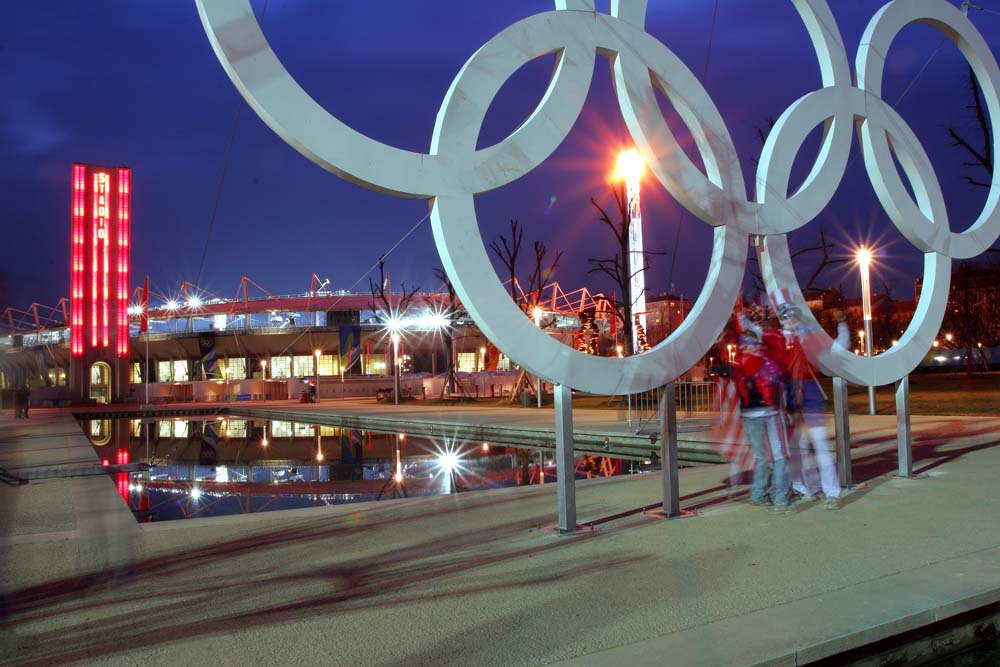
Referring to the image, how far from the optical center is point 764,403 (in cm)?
685

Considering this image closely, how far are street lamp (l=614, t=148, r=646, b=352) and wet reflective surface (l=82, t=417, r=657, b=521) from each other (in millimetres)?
11518

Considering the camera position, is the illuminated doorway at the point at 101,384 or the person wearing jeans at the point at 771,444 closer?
the person wearing jeans at the point at 771,444

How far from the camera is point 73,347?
42594mm

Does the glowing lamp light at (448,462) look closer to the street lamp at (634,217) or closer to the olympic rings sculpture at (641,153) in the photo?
the olympic rings sculpture at (641,153)

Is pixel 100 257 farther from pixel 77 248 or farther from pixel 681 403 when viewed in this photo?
pixel 681 403

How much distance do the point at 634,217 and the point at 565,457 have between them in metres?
28.9

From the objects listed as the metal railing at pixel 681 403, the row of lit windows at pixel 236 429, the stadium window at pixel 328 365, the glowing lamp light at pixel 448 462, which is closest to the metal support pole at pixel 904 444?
the glowing lamp light at pixel 448 462

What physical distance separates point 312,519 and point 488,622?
3.69m

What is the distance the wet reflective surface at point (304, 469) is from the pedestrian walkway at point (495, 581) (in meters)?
2.18

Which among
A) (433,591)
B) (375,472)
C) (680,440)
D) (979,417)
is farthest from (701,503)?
(979,417)

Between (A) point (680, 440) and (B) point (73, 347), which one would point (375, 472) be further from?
(B) point (73, 347)

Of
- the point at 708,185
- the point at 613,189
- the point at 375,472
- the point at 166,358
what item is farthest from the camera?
the point at 166,358

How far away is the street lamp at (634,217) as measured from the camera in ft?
88.6

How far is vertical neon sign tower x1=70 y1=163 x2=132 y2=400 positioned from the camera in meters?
41.7
